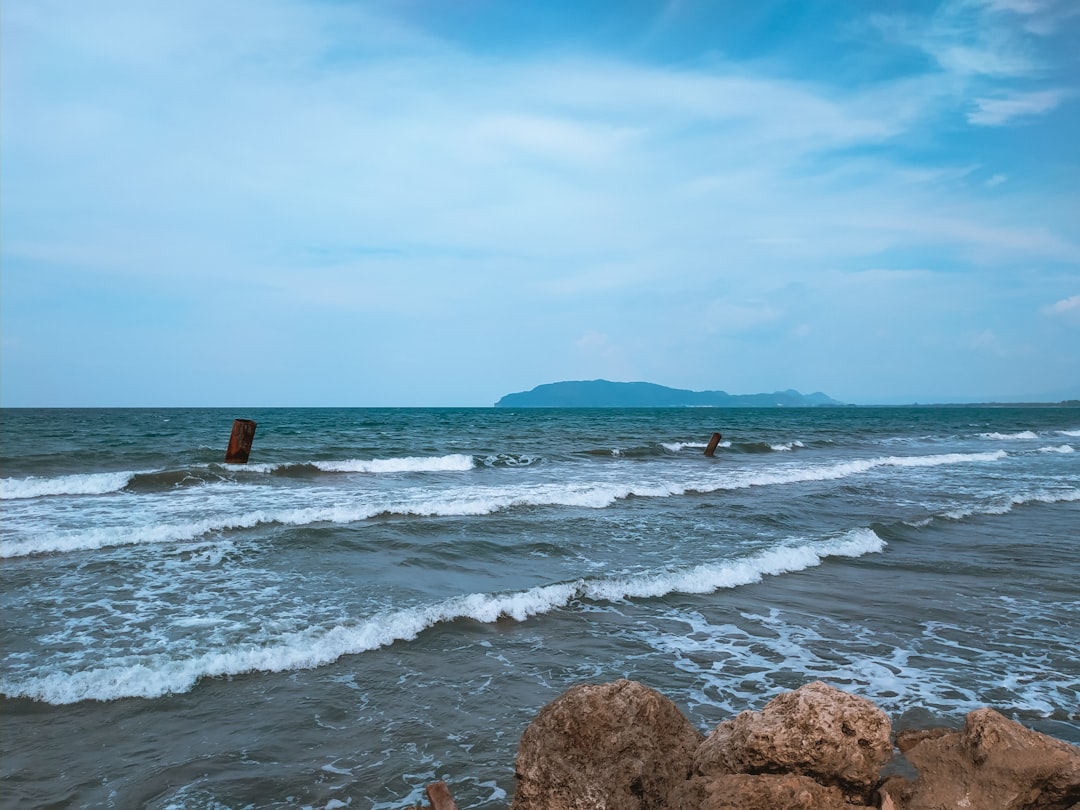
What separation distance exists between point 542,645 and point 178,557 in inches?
268

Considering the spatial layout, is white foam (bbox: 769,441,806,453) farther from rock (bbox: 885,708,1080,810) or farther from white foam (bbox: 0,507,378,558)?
rock (bbox: 885,708,1080,810)

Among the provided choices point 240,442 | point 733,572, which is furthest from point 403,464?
point 733,572

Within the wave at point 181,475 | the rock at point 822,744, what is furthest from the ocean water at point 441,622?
the rock at point 822,744

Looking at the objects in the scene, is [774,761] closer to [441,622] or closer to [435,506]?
[441,622]

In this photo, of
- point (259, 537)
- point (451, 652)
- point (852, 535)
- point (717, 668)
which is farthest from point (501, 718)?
point (852, 535)

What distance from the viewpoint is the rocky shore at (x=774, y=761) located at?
3281mm

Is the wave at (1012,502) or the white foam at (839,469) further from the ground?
the white foam at (839,469)

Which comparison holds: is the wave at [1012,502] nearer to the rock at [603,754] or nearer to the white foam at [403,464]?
the rock at [603,754]


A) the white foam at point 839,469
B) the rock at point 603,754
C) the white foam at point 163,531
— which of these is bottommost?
the white foam at point 839,469

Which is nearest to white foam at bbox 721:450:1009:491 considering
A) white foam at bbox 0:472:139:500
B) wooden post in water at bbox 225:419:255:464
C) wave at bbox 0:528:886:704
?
wave at bbox 0:528:886:704

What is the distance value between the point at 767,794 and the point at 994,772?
129 centimetres

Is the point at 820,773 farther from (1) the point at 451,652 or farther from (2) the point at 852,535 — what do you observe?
(2) the point at 852,535

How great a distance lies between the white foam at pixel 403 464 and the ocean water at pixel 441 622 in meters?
5.36

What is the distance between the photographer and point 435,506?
16344 mm
